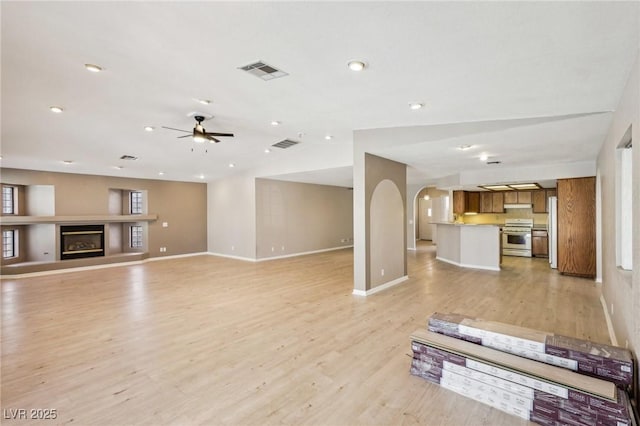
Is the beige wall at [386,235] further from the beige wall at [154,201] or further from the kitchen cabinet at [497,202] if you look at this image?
the beige wall at [154,201]

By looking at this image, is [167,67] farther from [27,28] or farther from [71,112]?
[71,112]

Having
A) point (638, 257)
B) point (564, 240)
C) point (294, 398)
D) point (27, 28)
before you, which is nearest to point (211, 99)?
point (27, 28)

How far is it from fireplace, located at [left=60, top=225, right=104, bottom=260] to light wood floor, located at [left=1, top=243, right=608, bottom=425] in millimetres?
1767

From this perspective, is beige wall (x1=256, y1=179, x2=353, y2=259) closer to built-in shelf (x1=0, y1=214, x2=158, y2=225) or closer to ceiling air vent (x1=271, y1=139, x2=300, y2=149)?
ceiling air vent (x1=271, y1=139, x2=300, y2=149)

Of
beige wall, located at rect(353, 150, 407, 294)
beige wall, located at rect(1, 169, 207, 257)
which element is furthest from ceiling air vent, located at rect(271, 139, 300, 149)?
beige wall, located at rect(1, 169, 207, 257)

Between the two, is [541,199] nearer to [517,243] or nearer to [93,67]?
[517,243]

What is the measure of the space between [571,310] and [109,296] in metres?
7.60

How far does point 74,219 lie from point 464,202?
11.1 meters

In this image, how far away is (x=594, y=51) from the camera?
7.29ft

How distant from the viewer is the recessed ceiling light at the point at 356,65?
2.64 meters

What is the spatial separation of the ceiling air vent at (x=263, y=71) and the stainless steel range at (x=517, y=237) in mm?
9371

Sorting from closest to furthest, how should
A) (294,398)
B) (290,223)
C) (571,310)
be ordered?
(294,398) < (571,310) < (290,223)

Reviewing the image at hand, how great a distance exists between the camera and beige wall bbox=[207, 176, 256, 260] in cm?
915

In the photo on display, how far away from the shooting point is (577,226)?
21.2ft
